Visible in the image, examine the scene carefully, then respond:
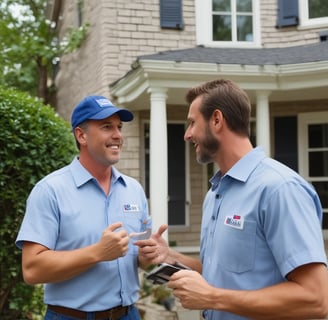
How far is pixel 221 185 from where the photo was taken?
2.22m

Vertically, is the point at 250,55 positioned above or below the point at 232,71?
above

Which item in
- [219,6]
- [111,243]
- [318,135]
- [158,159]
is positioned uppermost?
[219,6]

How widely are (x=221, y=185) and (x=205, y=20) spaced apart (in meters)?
7.62

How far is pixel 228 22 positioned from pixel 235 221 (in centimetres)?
807

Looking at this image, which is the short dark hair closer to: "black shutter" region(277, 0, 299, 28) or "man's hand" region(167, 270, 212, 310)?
"man's hand" region(167, 270, 212, 310)

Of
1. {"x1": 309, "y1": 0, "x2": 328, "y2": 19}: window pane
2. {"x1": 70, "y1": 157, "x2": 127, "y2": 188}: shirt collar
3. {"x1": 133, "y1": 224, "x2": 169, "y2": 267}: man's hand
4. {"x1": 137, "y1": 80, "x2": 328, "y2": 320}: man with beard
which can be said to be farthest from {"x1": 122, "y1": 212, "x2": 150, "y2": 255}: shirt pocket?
{"x1": 309, "y1": 0, "x2": 328, "y2": 19}: window pane

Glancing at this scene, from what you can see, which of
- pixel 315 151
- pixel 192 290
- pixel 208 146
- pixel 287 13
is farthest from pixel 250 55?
pixel 192 290

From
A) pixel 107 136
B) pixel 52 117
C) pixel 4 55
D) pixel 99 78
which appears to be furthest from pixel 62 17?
pixel 107 136

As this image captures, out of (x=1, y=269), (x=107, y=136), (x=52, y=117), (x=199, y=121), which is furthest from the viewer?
(x=52, y=117)

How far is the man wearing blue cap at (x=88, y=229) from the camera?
8.25 feet

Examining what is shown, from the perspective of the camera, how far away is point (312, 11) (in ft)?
30.7

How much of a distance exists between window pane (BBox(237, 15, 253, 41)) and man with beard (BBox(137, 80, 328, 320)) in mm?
7643

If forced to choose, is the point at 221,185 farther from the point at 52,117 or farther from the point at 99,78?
the point at 99,78

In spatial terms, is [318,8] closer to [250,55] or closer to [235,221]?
[250,55]
